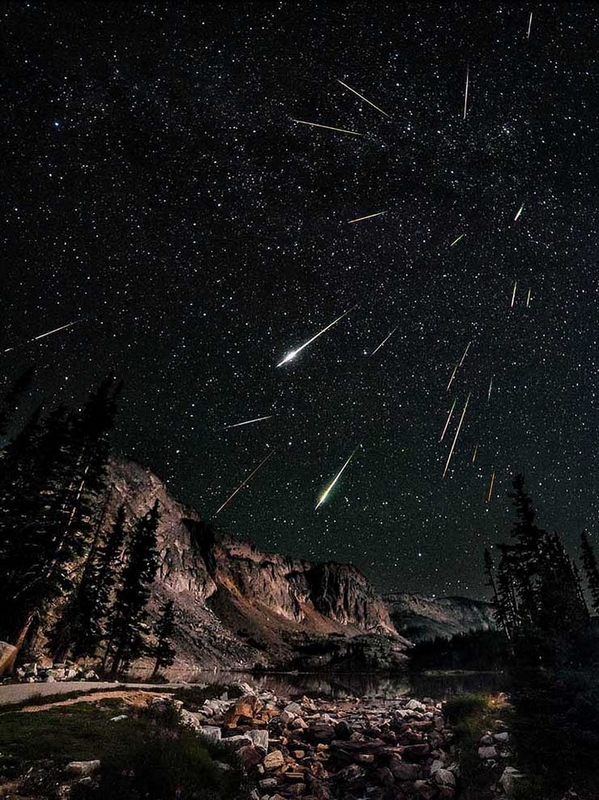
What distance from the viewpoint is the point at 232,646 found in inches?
5817

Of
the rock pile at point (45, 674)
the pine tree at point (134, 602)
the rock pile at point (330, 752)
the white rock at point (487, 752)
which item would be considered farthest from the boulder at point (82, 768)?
the pine tree at point (134, 602)

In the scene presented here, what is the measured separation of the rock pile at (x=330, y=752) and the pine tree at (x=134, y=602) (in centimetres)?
3055

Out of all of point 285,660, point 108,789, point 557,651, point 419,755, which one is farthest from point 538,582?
point 285,660

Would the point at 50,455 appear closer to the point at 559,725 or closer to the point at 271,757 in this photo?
the point at 271,757

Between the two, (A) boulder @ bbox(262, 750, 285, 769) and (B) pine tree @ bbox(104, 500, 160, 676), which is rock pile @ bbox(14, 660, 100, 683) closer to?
(A) boulder @ bbox(262, 750, 285, 769)

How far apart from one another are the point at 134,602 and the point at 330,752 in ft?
120

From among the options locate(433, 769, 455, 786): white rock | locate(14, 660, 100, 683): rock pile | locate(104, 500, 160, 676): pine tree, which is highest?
locate(104, 500, 160, 676): pine tree

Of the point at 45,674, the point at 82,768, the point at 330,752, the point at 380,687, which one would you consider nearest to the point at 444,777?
the point at 330,752

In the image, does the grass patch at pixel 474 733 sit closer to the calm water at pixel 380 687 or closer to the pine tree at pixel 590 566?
the calm water at pixel 380 687

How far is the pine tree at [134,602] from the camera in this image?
41.4 meters

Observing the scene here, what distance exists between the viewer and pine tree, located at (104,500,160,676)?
41375 mm

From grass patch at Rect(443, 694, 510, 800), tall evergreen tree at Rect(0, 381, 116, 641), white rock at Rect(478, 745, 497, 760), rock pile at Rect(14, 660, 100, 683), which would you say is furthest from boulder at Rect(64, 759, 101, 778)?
tall evergreen tree at Rect(0, 381, 116, 641)

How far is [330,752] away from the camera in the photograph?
42.4ft

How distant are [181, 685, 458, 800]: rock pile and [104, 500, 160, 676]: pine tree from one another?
30.5m
